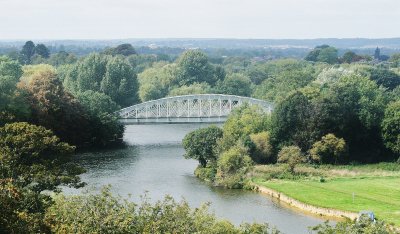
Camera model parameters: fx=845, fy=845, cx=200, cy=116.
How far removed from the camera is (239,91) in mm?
123312

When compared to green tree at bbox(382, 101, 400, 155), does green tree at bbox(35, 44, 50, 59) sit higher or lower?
lower

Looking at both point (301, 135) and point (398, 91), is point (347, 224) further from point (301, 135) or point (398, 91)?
point (398, 91)

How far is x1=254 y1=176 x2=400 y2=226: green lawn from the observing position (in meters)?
51.4

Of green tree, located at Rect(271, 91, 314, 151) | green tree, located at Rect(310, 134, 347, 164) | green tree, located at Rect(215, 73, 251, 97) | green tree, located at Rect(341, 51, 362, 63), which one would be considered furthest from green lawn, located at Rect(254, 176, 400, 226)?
green tree, located at Rect(341, 51, 362, 63)

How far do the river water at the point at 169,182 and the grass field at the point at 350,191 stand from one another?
1982mm

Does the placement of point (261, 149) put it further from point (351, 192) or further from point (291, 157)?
point (351, 192)

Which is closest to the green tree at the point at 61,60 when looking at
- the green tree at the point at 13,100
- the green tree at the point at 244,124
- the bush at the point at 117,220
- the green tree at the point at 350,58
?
the green tree at the point at 350,58

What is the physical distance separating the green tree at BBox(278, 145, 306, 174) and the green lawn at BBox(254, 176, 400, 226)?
124 inches

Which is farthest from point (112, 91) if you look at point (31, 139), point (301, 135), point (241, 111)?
point (31, 139)

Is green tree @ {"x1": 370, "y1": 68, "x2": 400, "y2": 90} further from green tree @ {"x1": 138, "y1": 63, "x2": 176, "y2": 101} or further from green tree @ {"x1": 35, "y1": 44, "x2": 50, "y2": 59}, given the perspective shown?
green tree @ {"x1": 35, "y1": 44, "x2": 50, "y2": 59}

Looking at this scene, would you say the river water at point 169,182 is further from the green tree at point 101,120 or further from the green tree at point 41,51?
the green tree at point 41,51

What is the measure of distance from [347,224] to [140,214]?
8443 millimetres

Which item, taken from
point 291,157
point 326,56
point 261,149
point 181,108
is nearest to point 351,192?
point 291,157

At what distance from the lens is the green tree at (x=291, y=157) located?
210 ft
